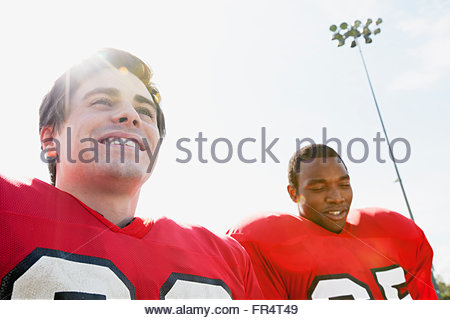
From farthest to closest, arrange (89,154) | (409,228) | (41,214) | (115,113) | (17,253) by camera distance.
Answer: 1. (409,228)
2. (115,113)
3. (89,154)
4. (41,214)
5. (17,253)

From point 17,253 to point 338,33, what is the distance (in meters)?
8.45

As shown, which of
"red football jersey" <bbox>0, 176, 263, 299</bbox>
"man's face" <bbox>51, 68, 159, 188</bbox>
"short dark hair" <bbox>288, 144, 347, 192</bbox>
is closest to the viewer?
"red football jersey" <bbox>0, 176, 263, 299</bbox>

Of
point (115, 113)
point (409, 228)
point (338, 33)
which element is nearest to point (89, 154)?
point (115, 113)

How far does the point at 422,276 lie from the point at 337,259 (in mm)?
575

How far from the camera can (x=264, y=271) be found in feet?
6.52

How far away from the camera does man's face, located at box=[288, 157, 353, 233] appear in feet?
7.32

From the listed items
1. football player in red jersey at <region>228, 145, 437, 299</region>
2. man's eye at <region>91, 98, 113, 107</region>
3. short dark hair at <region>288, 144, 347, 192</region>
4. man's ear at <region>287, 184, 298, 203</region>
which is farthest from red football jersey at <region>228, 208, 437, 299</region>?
man's eye at <region>91, 98, 113, 107</region>

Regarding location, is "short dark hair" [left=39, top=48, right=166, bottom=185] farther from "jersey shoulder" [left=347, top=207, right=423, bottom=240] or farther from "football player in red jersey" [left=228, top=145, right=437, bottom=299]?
"jersey shoulder" [left=347, top=207, right=423, bottom=240]

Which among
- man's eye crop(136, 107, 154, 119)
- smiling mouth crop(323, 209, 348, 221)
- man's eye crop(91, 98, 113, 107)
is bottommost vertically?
smiling mouth crop(323, 209, 348, 221)

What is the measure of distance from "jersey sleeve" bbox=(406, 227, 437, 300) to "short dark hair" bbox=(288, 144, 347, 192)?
717mm

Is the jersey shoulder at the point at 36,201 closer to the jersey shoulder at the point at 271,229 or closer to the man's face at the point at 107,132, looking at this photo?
the man's face at the point at 107,132

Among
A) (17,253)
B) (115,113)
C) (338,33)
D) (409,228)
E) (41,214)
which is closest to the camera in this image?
(17,253)
